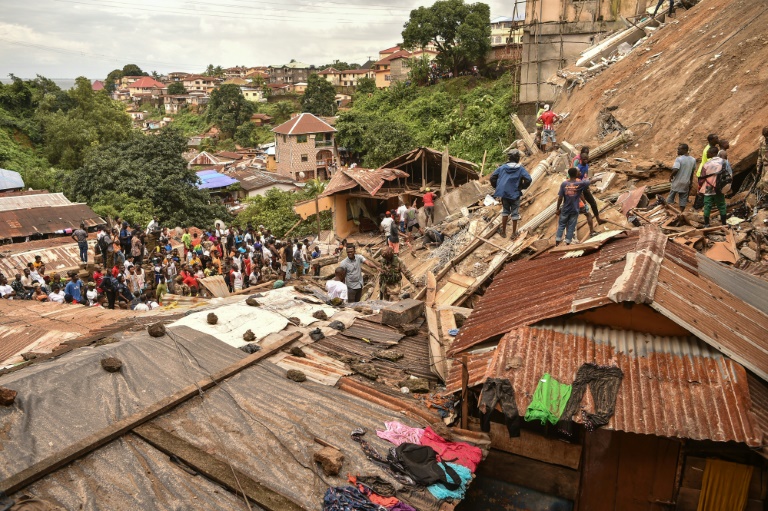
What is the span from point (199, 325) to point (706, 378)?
5.38 metres

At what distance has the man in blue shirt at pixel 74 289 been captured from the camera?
39.6ft

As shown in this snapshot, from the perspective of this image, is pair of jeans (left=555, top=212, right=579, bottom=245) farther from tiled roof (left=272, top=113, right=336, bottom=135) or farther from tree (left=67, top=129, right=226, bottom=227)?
tiled roof (left=272, top=113, right=336, bottom=135)

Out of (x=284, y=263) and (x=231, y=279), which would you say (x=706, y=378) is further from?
(x=284, y=263)

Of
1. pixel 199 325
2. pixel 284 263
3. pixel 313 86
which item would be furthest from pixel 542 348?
pixel 313 86

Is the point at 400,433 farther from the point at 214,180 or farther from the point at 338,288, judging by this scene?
the point at 214,180

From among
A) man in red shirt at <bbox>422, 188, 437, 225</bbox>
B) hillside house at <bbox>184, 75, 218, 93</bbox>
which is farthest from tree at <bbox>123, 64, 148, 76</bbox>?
man in red shirt at <bbox>422, 188, 437, 225</bbox>

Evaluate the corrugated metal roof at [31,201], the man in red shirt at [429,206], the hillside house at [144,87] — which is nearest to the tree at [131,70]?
the hillside house at [144,87]

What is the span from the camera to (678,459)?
191 inches

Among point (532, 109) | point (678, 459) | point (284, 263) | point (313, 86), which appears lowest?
point (284, 263)

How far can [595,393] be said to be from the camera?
4.64 meters

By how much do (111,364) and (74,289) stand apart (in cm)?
868

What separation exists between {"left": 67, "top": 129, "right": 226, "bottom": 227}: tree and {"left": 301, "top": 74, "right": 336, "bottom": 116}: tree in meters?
32.0

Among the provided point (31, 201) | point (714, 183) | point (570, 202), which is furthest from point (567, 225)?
point (31, 201)

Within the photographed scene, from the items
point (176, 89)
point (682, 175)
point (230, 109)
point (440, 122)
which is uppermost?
point (176, 89)
